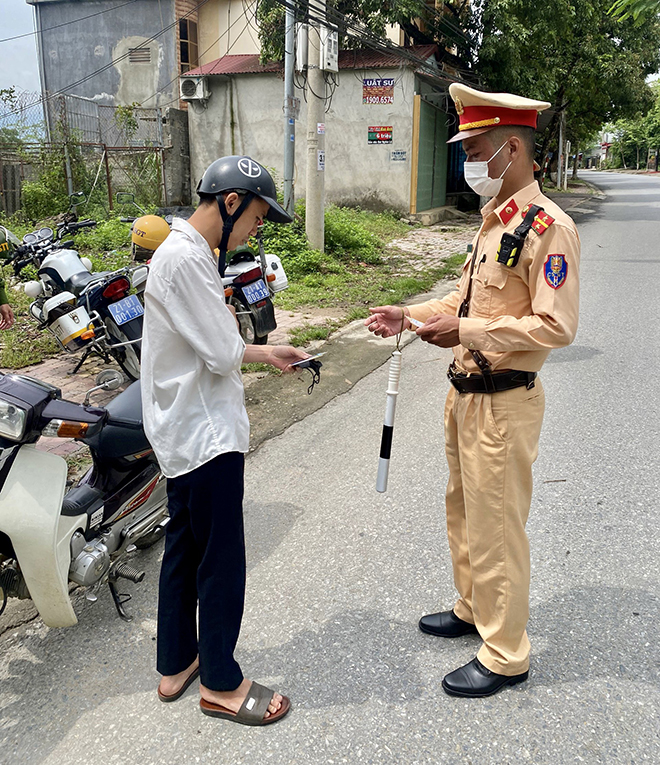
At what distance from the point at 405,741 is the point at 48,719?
1185 millimetres

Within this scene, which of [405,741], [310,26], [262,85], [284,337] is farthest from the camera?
[262,85]

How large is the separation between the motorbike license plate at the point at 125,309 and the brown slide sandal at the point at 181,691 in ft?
10.6

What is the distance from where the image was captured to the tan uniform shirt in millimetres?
1957

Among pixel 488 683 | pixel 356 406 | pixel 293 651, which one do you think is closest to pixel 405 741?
pixel 488 683

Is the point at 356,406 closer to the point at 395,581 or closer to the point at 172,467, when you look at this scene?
the point at 395,581

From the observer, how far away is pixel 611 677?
2.34m

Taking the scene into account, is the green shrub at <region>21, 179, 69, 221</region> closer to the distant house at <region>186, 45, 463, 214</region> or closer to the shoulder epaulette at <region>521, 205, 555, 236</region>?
the distant house at <region>186, 45, 463, 214</region>

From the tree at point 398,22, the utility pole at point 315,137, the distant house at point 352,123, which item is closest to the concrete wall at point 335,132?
the distant house at point 352,123

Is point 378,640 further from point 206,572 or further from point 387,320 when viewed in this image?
point 387,320

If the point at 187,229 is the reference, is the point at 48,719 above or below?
below

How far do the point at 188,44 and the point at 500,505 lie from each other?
20.9 m

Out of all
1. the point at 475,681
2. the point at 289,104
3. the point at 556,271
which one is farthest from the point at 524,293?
the point at 289,104

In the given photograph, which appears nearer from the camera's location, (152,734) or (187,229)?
(187,229)

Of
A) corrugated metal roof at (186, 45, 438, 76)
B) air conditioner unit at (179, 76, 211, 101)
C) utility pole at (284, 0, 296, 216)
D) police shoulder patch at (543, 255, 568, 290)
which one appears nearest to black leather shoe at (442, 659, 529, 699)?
police shoulder patch at (543, 255, 568, 290)
